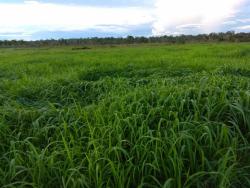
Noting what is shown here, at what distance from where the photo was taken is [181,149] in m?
2.43

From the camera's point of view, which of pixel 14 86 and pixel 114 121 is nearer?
pixel 114 121

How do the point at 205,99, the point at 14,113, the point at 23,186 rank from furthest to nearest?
the point at 14,113, the point at 205,99, the point at 23,186

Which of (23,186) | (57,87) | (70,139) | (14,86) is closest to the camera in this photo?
(23,186)

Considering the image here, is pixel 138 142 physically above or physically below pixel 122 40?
above

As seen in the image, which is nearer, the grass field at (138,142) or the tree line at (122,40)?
the grass field at (138,142)

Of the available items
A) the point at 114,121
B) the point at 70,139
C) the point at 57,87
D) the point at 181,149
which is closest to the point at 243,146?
the point at 181,149

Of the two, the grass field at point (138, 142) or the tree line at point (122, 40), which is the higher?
the grass field at point (138, 142)

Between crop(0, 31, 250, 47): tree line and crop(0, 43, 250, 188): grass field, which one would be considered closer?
crop(0, 43, 250, 188): grass field

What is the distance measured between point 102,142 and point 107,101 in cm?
112

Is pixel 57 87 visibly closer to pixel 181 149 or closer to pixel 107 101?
pixel 107 101

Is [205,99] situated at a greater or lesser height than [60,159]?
greater

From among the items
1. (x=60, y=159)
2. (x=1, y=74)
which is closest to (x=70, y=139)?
(x=60, y=159)

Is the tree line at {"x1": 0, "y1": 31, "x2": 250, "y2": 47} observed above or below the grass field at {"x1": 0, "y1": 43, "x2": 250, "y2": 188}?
below

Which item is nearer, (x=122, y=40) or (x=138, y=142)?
(x=138, y=142)
